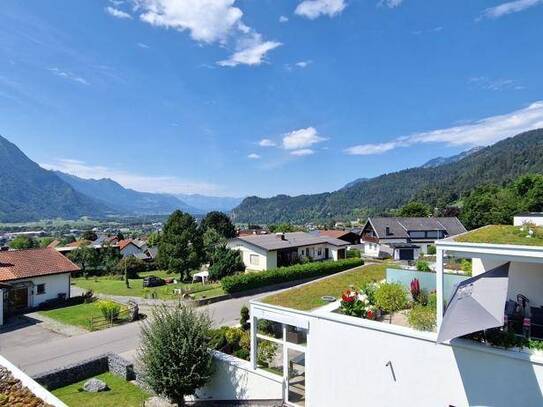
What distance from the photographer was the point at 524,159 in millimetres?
194625

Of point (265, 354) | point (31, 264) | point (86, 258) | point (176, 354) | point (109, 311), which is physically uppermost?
point (31, 264)

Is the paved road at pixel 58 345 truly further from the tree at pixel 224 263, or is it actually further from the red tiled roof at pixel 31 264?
the tree at pixel 224 263

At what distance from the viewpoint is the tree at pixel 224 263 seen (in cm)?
3641

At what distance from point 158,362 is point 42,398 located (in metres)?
6.01

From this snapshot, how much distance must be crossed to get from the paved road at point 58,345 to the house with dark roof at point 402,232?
40.1 metres

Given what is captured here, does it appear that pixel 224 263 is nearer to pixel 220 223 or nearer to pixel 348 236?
pixel 220 223

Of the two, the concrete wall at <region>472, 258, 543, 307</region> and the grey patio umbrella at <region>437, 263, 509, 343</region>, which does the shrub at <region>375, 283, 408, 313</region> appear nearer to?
the concrete wall at <region>472, 258, 543, 307</region>

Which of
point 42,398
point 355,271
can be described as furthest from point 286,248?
point 42,398

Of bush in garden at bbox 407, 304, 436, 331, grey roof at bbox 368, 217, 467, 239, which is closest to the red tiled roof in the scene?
bush in garden at bbox 407, 304, 436, 331

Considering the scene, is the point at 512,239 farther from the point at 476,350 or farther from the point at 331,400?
the point at 331,400

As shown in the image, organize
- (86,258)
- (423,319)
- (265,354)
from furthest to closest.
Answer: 1. (86,258)
2. (265,354)
3. (423,319)

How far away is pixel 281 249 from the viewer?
1497 inches

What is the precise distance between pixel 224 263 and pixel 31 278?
52.7 ft

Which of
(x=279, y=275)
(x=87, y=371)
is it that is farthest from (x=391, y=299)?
(x=279, y=275)
